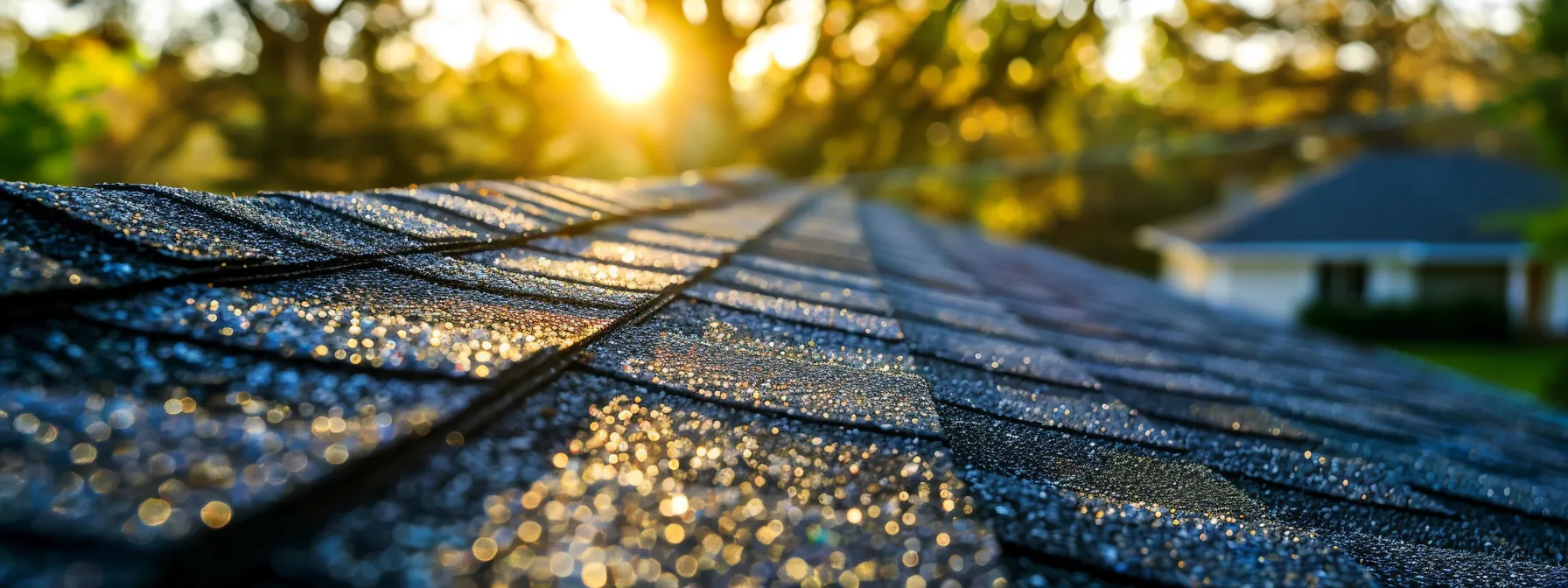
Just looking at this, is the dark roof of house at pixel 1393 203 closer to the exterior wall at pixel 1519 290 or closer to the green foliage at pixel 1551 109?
the exterior wall at pixel 1519 290

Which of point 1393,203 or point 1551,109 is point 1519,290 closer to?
point 1393,203

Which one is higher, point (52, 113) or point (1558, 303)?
point (52, 113)

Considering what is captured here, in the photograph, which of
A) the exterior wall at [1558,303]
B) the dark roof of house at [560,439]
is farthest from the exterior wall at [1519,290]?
the dark roof of house at [560,439]

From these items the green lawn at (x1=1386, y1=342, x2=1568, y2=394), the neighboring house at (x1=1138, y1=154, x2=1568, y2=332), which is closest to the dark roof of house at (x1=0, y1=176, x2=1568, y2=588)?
the green lawn at (x1=1386, y1=342, x2=1568, y2=394)

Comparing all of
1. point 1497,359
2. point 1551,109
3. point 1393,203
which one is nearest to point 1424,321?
point 1497,359

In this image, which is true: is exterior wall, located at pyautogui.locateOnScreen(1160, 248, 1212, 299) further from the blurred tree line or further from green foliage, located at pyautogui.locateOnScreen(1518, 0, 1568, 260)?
green foliage, located at pyautogui.locateOnScreen(1518, 0, 1568, 260)
